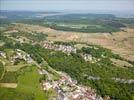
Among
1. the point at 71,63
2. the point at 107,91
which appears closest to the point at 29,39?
the point at 71,63

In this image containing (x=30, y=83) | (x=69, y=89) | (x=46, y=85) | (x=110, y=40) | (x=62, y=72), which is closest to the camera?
(x=69, y=89)

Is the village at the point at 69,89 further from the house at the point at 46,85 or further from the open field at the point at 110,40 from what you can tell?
the open field at the point at 110,40

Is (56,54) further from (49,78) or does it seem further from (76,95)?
(76,95)

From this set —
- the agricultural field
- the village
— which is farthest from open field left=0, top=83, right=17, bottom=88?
the village

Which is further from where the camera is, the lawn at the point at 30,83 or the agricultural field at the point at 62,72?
the agricultural field at the point at 62,72

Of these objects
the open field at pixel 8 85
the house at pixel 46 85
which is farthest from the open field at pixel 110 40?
the open field at pixel 8 85

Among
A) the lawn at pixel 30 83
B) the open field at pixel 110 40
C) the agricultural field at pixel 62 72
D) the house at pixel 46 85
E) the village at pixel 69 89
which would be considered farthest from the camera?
the open field at pixel 110 40

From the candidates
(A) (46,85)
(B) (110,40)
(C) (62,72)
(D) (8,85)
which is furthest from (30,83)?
(B) (110,40)

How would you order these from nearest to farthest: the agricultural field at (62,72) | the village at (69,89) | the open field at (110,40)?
1. the village at (69,89)
2. the agricultural field at (62,72)
3. the open field at (110,40)

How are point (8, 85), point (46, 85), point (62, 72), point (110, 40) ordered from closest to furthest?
1. point (8, 85)
2. point (46, 85)
3. point (62, 72)
4. point (110, 40)

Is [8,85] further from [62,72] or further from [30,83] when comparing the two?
[62,72]

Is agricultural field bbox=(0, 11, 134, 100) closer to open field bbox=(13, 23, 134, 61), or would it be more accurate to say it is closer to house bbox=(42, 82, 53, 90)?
house bbox=(42, 82, 53, 90)
